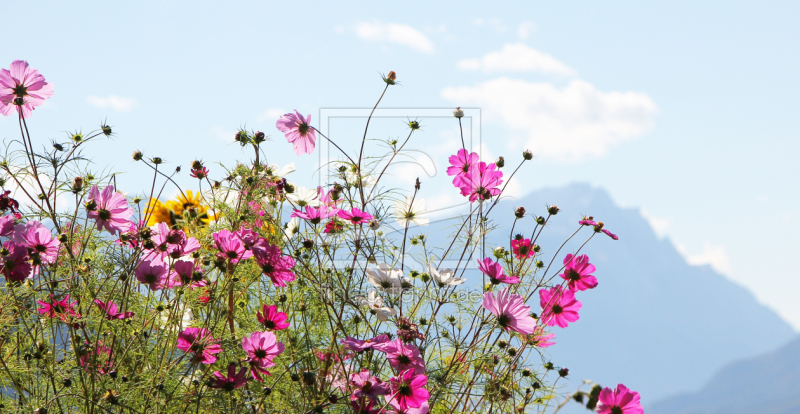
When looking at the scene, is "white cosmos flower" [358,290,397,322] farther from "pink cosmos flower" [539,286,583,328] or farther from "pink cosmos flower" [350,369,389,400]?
"pink cosmos flower" [539,286,583,328]

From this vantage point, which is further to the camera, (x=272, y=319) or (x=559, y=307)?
(x=559, y=307)

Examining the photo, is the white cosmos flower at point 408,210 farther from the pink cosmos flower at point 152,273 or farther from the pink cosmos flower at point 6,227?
the pink cosmos flower at point 6,227

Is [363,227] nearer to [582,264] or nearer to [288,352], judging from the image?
[288,352]

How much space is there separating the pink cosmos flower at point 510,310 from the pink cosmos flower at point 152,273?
0.46 m

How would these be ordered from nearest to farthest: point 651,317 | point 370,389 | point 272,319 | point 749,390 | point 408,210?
point 370,389 → point 272,319 → point 408,210 → point 749,390 → point 651,317

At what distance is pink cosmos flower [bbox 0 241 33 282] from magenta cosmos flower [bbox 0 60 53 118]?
192 millimetres

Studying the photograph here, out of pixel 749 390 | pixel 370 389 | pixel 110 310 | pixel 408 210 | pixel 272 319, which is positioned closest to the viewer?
pixel 370 389

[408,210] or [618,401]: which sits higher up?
[408,210]

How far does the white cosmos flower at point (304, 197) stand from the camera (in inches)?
36.1

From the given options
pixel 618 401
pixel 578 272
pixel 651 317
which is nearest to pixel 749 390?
pixel 651 317

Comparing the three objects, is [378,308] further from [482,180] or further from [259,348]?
[482,180]

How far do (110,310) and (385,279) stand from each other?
0.44 meters

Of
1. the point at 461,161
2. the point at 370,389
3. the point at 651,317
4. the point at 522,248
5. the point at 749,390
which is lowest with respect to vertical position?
the point at 370,389

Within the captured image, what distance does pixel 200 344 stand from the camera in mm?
751
